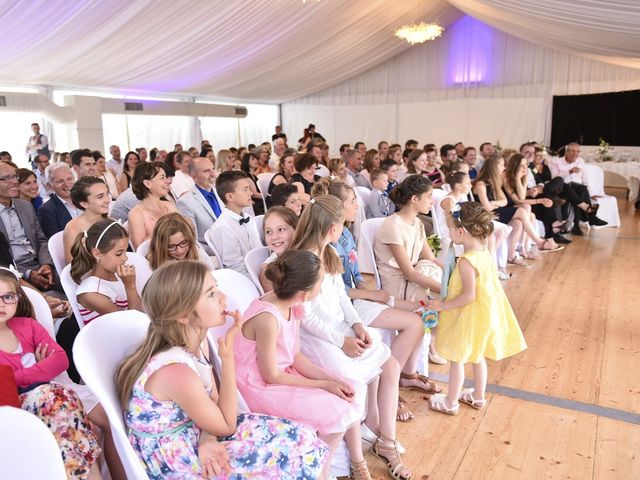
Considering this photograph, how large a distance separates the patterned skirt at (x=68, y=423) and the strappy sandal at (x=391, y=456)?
125 centimetres

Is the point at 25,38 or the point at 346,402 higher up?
Result: the point at 25,38

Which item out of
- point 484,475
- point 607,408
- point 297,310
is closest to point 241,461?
point 297,310

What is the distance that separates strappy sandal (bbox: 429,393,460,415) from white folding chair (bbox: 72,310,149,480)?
68.6 inches

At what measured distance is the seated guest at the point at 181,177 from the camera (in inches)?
220

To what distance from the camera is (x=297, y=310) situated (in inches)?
82.8

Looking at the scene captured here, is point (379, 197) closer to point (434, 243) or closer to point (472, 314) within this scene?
point (434, 243)

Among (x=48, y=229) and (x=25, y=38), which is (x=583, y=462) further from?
(x=25, y=38)

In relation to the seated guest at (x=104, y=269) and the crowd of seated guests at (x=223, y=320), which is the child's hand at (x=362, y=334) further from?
the seated guest at (x=104, y=269)

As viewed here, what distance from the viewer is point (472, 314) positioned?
9.00 feet

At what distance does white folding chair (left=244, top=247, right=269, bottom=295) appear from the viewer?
279 cm

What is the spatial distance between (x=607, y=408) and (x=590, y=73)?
1243cm

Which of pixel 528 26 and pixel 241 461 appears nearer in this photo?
pixel 241 461

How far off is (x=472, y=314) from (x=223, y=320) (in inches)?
61.2

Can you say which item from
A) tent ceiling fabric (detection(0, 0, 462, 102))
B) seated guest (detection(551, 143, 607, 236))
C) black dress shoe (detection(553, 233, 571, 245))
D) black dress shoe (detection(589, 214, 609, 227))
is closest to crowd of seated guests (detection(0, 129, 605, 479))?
black dress shoe (detection(553, 233, 571, 245))
